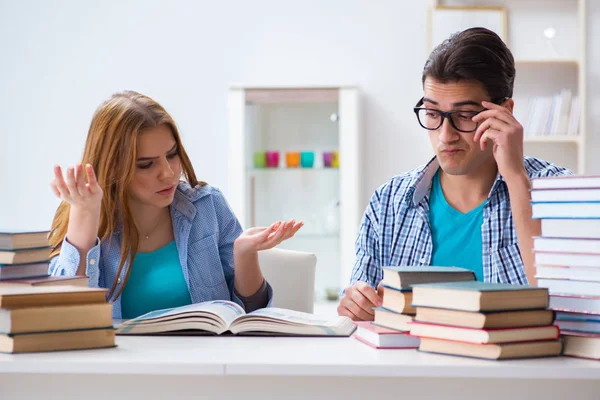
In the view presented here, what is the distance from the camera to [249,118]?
4574mm

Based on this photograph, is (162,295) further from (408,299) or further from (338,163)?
(338,163)

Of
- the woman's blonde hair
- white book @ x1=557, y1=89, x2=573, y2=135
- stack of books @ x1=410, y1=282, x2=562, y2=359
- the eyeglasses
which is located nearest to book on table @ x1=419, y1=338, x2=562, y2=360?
stack of books @ x1=410, y1=282, x2=562, y2=359

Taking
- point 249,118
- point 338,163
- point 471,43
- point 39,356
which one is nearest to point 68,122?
point 249,118

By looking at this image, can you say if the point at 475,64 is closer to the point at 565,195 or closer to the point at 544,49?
the point at 565,195

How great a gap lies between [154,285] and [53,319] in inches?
29.7

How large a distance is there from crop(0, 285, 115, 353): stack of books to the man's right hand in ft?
1.99

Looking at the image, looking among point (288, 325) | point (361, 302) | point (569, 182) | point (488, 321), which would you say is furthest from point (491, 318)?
point (361, 302)

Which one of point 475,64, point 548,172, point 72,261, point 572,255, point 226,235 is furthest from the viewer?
point 226,235

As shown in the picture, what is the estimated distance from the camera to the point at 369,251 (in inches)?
86.6

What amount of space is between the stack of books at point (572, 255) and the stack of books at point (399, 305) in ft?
0.48

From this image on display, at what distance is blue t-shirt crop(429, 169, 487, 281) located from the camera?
2078 mm

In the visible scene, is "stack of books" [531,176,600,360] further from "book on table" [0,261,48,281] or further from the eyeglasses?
"book on table" [0,261,48,281]

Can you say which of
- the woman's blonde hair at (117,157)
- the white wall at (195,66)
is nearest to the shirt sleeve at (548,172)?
the woman's blonde hair at (117,157)

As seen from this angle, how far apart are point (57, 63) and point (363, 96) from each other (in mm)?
1984
